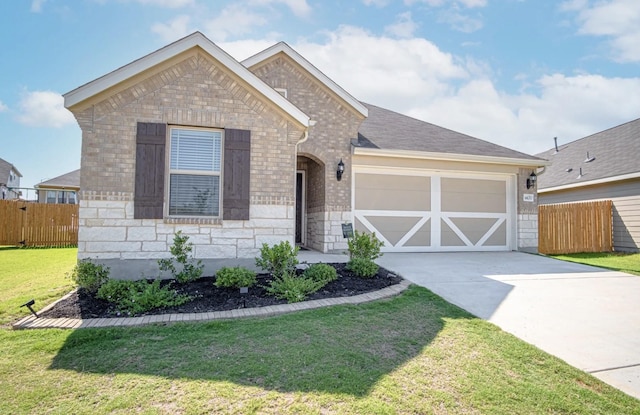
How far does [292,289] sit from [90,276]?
3.26 m

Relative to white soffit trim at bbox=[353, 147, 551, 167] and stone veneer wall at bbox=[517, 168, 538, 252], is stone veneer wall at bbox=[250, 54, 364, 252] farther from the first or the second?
stone veneer wall at bbox=[517, 168, 538, 252]

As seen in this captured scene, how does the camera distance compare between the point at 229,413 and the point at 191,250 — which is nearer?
the point at 229,413

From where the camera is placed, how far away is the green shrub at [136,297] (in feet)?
15.9

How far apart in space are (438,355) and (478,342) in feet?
2.20

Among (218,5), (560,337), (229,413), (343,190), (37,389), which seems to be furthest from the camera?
(343,190)

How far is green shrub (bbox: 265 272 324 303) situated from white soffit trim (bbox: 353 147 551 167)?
5380mm

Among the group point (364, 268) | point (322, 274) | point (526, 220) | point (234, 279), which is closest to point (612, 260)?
point (526, 220)

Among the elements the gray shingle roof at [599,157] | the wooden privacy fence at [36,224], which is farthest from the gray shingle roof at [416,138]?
the wooden privacy fence at [36,224]

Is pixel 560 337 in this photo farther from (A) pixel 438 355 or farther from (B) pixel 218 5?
(B) pixel 218 5

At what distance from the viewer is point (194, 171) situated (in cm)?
666

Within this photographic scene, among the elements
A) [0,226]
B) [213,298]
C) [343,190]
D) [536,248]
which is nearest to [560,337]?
[213,298]

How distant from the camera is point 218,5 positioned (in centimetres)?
811

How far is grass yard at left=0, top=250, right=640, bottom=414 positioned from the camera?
8.76ft

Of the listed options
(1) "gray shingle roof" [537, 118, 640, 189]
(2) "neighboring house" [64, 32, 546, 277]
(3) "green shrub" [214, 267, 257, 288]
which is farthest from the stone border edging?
(1) "gray shingle roof" [537, 118, 640, 189]
